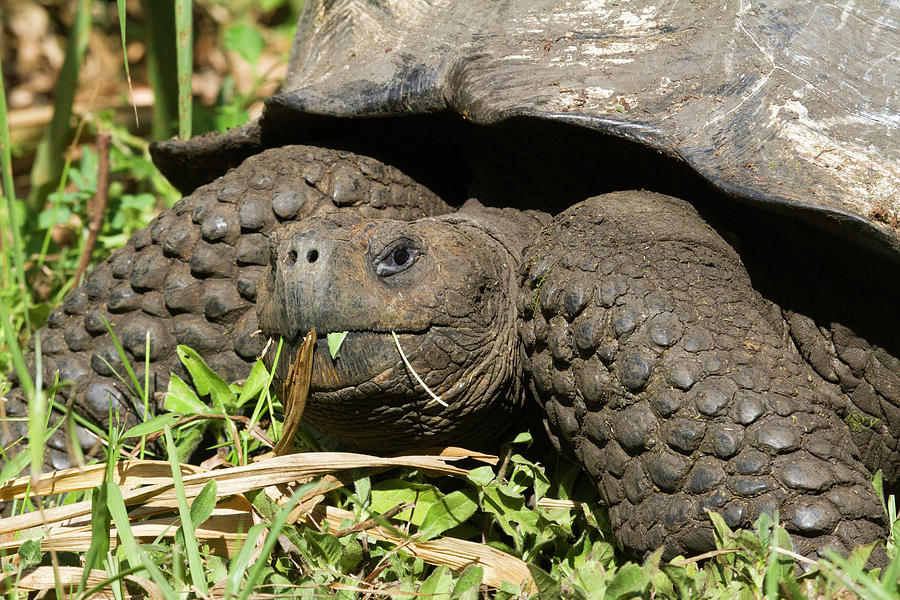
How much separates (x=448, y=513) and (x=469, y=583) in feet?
0.97

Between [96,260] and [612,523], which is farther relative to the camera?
[96,260]

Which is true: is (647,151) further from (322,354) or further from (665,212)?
(322,354)

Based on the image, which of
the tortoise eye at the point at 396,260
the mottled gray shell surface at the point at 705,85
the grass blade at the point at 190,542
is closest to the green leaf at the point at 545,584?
the grass blade at the point at 190,542

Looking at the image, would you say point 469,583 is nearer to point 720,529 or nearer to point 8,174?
point 720,529

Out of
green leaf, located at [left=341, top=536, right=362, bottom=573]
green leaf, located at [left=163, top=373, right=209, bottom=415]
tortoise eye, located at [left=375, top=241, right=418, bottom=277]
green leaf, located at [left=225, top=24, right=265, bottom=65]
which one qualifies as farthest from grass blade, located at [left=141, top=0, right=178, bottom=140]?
green leaf, located at [left=341, top=536, right=362, bottom=573]

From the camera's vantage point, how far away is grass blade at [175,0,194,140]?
3125 mm

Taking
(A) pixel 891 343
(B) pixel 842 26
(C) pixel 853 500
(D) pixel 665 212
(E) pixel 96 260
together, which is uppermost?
(B) pixel 842 26

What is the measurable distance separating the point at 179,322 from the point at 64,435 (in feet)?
1.54

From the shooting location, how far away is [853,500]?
6.41ft

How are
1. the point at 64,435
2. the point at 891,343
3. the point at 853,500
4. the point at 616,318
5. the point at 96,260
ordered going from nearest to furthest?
the point at 853,500
the point at 616,318
the point at 891,343
the point at 64,435
the point at 96,260

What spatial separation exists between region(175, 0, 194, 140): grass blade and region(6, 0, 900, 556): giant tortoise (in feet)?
2.11

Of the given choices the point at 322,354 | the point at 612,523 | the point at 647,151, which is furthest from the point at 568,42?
the point at 612,523

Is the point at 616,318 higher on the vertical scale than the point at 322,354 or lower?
higher

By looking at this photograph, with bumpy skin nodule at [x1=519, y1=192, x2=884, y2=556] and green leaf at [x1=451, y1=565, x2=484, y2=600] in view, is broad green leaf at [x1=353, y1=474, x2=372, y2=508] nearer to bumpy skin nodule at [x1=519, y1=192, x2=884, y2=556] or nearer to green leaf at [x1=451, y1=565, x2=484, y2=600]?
green leaf at [x1=451, y1=565, x2=484, y2=600]
